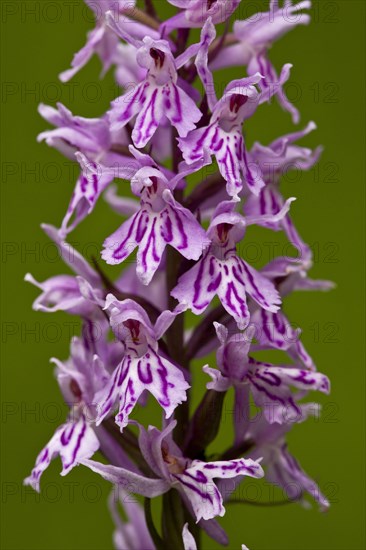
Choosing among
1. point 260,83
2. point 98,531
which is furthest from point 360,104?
point 260,83

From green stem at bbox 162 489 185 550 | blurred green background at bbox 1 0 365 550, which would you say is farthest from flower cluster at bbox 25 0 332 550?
blurred green background at bbox 1 0 365 550

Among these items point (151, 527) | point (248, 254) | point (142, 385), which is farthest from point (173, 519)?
point (248, 254)

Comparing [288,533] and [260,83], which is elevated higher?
[260,83]

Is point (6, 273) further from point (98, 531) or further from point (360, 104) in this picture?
point (360, 104)

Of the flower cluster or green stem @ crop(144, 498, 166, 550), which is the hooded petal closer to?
the flower cluster

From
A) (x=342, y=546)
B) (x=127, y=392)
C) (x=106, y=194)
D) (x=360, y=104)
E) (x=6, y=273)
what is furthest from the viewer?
(x=360, y=104)

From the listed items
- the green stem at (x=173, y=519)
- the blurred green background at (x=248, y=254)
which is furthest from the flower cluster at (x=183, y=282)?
the blurred green background at (x=248, y=254)
